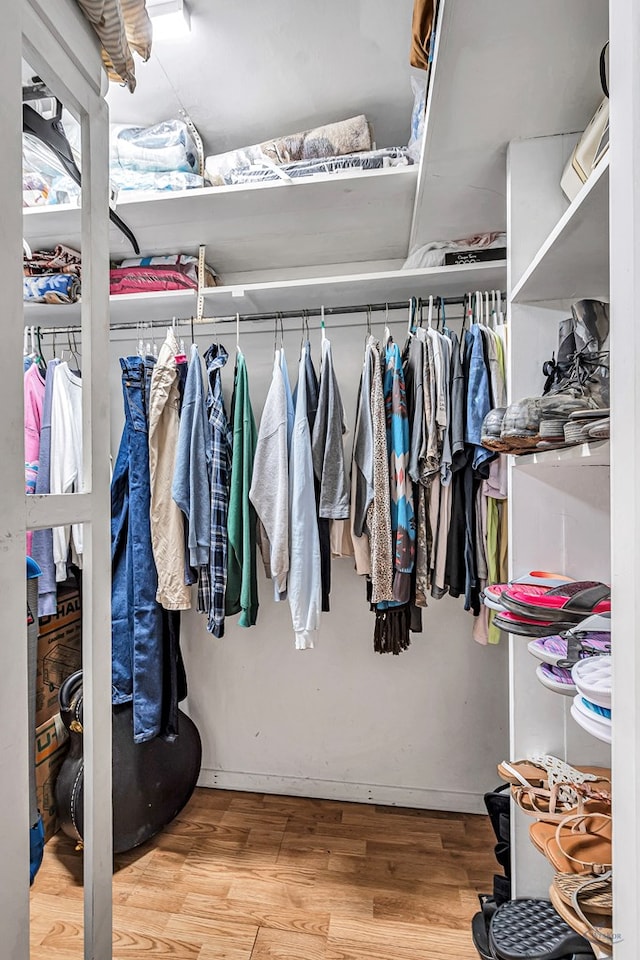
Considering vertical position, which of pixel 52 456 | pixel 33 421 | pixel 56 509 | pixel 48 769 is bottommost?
pixel 48 769

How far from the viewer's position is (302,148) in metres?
1.62

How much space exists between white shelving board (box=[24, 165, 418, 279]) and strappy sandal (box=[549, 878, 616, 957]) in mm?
1591

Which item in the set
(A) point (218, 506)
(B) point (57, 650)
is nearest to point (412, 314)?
(A) point (218, 506)

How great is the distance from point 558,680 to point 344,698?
1.41 metres

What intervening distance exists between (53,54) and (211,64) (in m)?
0.98

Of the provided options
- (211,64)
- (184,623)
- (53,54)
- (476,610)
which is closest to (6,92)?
(53,54)

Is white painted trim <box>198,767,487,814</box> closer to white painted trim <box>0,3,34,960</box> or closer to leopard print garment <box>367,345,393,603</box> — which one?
leopard print garment <box>367,345,393,603</box>

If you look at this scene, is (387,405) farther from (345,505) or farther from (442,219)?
(442,219)

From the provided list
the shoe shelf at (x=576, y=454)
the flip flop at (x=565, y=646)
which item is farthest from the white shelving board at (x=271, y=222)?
the flip flop at (x=565, y=646)

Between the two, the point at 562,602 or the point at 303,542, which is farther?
the point at 303,542

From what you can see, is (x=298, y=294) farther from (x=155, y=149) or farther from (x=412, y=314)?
(x=155, y=149)

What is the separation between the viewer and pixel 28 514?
63 cm

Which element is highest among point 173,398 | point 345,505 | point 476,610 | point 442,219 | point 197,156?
point 197,156

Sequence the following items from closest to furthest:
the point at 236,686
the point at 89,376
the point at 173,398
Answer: the point at 89,376, the point at 173,398, the point at 236,686
